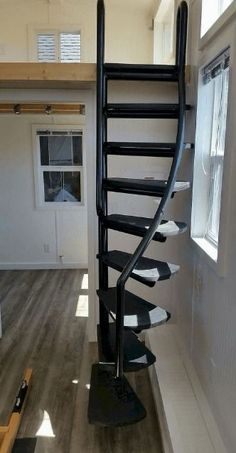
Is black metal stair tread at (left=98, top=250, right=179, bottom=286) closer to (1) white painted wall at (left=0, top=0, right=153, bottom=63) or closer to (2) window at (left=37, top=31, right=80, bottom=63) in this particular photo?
(1) white painted wall at (left=0, top=0, right=153, bottom=63)

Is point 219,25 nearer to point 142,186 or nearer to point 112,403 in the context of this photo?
point 142,186

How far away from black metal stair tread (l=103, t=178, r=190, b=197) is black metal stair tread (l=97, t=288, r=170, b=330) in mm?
675

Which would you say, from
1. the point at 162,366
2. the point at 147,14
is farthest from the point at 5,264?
the point at 147,14

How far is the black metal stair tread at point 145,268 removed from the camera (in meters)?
1.80

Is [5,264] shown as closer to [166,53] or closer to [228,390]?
[166,53]

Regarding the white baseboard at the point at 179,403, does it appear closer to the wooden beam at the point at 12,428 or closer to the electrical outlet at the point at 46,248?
the wooden beam at the point at 12,428

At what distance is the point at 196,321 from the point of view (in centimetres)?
219

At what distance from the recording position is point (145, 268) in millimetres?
1940

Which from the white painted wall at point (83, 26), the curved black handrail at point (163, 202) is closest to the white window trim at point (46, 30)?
the white painted wall at point (83, 26)

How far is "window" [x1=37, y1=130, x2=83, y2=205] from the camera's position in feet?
15.9

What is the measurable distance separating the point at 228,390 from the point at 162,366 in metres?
0.73

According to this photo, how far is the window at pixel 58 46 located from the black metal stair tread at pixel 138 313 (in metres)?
3.38

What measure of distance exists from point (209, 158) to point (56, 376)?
6.41 ft

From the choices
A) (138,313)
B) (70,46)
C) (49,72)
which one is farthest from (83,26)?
(138,313)
